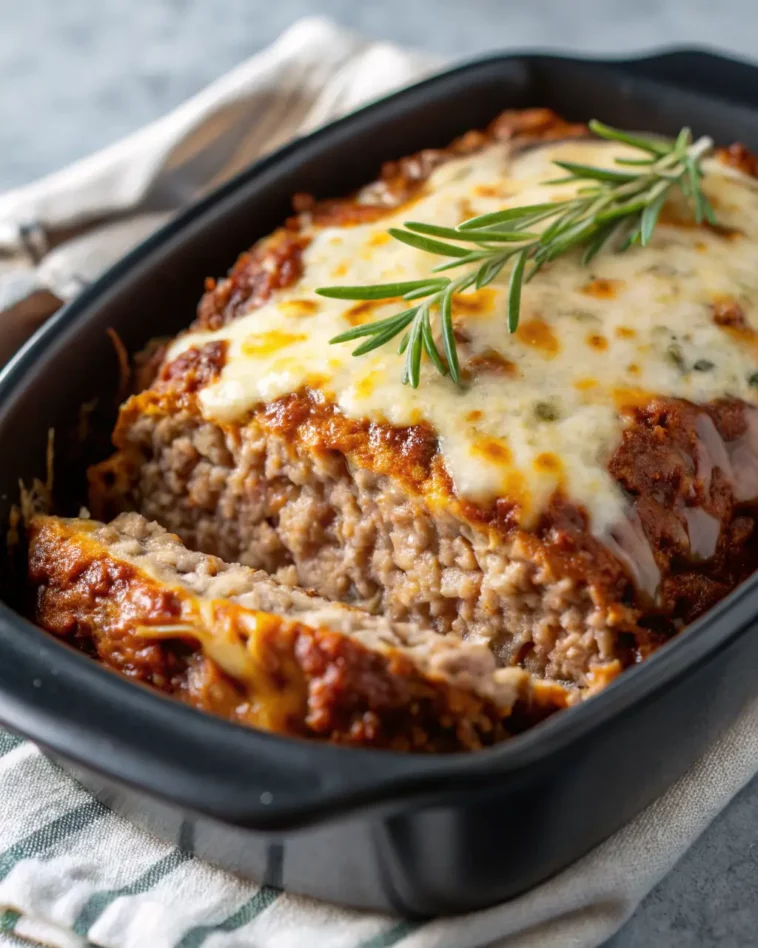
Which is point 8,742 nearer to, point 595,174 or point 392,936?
point 392,936

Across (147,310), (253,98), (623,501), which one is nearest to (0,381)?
(147,310)

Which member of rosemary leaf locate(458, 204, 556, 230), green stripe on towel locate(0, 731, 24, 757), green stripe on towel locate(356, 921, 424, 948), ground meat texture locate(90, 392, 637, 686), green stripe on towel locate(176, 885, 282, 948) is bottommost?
green stripe on towel locate(0, 731, 24, 757)

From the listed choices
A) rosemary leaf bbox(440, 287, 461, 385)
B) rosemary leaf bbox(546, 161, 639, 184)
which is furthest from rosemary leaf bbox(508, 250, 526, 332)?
rosemary leaf bbox(546, 161, 639, 184)

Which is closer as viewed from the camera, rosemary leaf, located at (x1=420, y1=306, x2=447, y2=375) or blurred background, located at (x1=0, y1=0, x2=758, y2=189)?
rosemary leaf, located at (x1=420, y1=306, x2=447, y2=375)

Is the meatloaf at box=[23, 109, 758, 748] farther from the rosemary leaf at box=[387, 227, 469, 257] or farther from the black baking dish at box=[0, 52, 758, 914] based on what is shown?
the black baking dish at box=[0, 52, 758, 914]

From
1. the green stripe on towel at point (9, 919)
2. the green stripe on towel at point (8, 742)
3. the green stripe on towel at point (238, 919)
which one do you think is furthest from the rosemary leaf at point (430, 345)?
the green stripe on towel at point (9, 919)

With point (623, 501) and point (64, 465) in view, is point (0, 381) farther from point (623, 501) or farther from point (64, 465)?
point (623, 501)

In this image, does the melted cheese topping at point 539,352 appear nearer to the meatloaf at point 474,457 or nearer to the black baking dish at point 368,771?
the meatloaf at point 474,457
